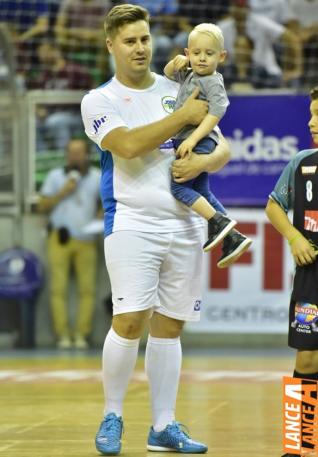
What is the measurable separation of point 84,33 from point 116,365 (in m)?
8.97

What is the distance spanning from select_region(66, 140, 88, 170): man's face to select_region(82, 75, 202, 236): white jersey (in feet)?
22.9

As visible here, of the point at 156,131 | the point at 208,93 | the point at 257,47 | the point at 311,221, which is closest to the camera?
the point at 311,221

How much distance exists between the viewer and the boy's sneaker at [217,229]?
6121 millimetres

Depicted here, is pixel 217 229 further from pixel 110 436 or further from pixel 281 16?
pixel 281 16

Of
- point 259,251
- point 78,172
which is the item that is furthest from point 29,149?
point 259,251

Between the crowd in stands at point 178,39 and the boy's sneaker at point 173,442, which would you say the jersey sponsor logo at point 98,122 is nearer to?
the boy's sneaker at point 173,442

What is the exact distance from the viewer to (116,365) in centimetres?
635

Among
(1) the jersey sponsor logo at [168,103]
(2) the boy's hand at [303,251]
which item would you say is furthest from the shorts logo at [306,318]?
(1) the jersey sponsor logo at [168,103]

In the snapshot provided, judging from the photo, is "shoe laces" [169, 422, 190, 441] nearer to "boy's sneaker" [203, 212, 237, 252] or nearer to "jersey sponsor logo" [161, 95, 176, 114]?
"boy's sneaker" [203, 212, 237, 252]

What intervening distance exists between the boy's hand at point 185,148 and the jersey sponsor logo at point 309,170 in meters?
0.58

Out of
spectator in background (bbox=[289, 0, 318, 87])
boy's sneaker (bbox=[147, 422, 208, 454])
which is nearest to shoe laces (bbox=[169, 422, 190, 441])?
boy's sneaker (bbox=[147, 422, 208, 454])

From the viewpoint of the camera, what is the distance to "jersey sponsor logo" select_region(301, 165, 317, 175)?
19.5 feet

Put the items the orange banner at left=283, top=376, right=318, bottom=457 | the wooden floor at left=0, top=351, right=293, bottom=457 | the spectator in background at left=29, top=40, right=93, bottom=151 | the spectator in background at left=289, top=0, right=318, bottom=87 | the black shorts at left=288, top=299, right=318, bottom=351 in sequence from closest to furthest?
the orange banner at left=283, top=376, right=318, bottom=457 → the black shorts at left=288, top=299, right=318, bottom=351 → the wooden floor at left=0, top=351, right=293, bottom=457 → the spectator in background at left=29, top=40, right=93, bottom=151 → the spectator in background at left=289, top=0, right=318, bottom=87

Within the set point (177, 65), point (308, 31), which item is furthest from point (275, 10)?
point (177, 65)
